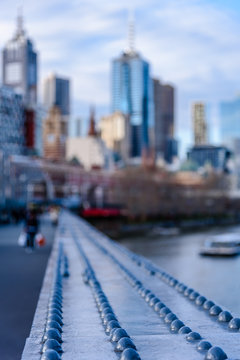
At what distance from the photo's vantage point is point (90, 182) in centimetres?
14325

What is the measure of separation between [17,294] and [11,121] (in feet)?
492

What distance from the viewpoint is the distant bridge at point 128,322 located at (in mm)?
5441

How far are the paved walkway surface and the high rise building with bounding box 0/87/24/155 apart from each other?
132m

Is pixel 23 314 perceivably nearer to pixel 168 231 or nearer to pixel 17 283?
pixel 17 283

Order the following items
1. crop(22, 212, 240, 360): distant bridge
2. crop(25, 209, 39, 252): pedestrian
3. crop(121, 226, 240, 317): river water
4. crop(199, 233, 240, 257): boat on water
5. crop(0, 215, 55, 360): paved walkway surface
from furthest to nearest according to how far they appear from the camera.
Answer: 1. crop(199, 233, 240, 257): boat on water
2. crop(25, 209, 39, 252): pedestrian
3. crop(121, 226, 240, 317): river water
4. crop(0, 215, 55, 360): paved walkway surface
5. crop(22, 212, 240, 360): distant bridge

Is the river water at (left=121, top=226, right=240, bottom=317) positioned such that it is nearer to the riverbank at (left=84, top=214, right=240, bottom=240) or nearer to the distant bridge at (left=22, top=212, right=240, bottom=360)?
the distant bridge at (left=22, top=212, right=240, bottom=360)

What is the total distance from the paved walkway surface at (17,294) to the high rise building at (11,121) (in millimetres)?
131821

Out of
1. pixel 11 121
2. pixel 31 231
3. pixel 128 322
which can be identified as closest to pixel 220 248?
pixel 31 231

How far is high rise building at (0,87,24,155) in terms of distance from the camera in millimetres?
153750

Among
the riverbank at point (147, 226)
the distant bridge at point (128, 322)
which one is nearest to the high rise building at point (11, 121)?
the riverbank at point (147, 226)

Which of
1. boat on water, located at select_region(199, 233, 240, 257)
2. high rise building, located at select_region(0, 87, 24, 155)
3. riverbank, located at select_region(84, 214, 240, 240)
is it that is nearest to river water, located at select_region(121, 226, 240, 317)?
boat on water, located at select_region(199, 233, 240, 257)

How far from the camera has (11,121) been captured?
15862 centimetres

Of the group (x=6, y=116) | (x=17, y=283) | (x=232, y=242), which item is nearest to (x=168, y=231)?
(x=232, y=242)

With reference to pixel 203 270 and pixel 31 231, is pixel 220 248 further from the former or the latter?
pixel 31 231
